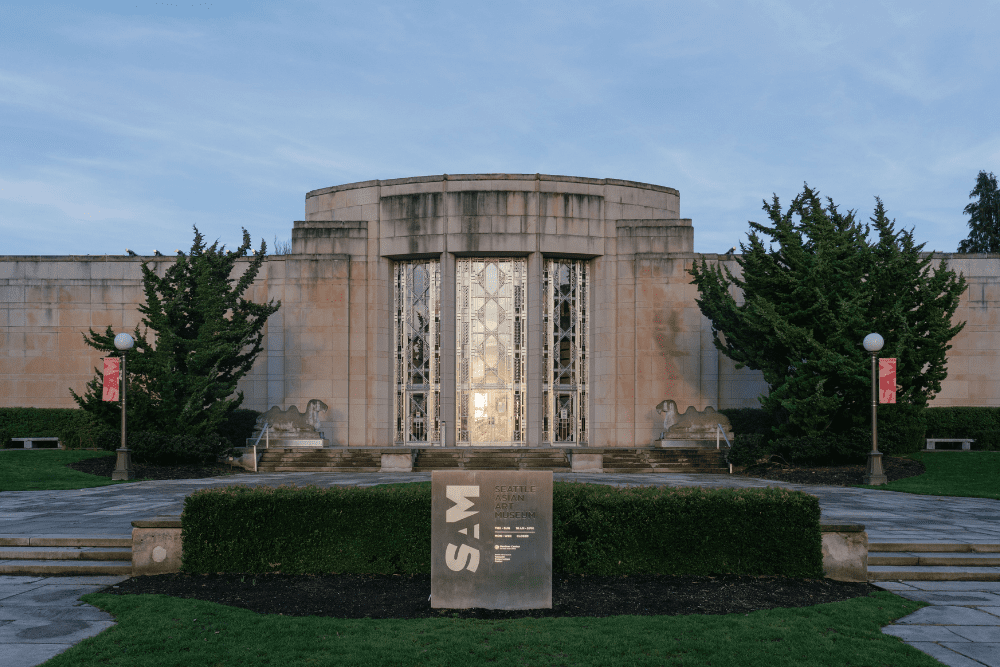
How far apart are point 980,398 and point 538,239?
59.7ft

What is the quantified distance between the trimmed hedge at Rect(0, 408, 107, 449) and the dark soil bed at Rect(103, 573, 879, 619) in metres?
21.1

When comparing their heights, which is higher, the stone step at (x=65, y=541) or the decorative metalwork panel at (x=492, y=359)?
the decorative metalwork panel at (x=492, y=359)

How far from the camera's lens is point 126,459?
21156 millimetres

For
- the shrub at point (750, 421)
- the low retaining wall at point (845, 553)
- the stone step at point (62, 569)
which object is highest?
the shrub at point (750, 421)

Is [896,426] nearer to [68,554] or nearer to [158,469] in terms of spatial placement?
[68,554]

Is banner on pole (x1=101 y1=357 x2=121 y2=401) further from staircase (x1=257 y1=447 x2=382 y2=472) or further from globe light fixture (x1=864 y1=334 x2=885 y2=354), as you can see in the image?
globe light fixture (x1=864 y1=334 x2=885 y2=354)

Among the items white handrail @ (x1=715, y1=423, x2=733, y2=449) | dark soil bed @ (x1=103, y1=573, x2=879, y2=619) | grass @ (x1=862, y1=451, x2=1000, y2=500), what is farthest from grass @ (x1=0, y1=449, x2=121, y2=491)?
grass @ (x1=862, y1=451, x2=1000, y2=500)

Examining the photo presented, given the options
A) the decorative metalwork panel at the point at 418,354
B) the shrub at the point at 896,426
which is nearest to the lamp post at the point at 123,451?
the decorative metalwork panel at the point at 418,354

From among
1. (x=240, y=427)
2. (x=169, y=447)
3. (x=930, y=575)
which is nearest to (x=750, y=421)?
(x=930, y=575)

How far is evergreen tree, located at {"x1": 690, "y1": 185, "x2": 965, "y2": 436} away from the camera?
21.5 metres

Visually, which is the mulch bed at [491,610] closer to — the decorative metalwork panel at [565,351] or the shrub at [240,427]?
the shrub at [240,427]

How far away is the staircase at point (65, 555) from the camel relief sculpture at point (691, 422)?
19.2 m

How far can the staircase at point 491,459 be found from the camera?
2446 centimetres

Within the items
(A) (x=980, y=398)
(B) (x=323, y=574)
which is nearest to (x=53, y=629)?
(B) (x=323, y=574)
